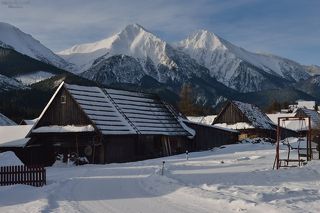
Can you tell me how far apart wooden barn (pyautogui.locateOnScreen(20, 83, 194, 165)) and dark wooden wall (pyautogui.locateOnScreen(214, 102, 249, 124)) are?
25.2 meters

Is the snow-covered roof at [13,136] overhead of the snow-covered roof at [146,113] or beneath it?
beneath

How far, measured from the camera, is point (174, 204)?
1652 cm

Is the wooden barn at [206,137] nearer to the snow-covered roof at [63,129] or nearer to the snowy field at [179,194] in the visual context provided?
the snow-covered roof at [63,129]

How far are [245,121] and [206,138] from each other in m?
18.5

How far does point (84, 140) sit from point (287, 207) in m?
32.6

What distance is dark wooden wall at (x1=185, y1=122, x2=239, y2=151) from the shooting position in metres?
56.8

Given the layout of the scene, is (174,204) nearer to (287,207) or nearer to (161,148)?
(287,207)

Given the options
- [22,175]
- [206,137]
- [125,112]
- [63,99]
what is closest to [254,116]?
[206,137]

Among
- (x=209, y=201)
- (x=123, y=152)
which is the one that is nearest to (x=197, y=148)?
(x=123, y=152)

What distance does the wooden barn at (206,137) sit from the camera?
56844 millimetres

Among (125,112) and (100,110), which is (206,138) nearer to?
(125,112)

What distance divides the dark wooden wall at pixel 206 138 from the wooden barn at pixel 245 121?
12.4 metres

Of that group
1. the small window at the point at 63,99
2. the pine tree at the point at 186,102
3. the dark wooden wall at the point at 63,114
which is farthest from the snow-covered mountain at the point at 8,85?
the small window at the point at 63,99

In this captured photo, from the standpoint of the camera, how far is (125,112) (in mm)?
50688
